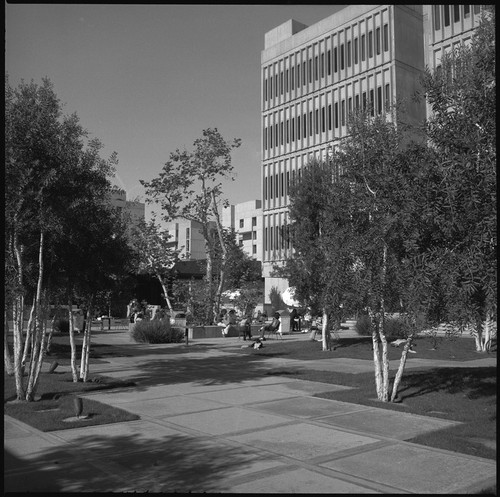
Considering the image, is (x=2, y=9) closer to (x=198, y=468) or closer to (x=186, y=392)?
(x=198, y=468)

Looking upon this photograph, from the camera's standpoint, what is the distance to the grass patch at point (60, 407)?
9.27 m

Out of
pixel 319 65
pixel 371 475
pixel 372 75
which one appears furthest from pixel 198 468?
pixel 319 65

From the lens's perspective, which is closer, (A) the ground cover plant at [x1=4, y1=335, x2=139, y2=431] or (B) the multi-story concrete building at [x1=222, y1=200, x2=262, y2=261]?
(A) the ground cover plant at [x1=4, y1=335, x2=139, y2=431]

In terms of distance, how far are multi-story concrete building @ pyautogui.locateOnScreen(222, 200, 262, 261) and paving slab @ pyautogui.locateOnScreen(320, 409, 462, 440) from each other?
285ft

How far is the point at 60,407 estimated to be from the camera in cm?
1072

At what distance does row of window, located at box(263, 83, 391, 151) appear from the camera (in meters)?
57.5

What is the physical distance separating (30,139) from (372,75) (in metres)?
51.6

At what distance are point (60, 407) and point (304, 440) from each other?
502 centimetres

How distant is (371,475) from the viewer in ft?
21.3

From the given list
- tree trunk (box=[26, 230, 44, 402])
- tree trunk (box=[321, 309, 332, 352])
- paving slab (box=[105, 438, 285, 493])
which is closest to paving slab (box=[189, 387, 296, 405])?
tree trunk (box=[26, 230, 44, 402])

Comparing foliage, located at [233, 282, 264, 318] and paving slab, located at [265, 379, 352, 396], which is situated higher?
foliage, located at [233, 282, 264, 318]

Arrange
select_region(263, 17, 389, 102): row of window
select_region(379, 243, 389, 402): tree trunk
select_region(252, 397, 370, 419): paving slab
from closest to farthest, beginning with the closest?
select_region(252, 397, 370, 419): paving slab < select_region(379, 243, 389, 402): tree trunk < select_region(263, 17, 389, 102): row of window

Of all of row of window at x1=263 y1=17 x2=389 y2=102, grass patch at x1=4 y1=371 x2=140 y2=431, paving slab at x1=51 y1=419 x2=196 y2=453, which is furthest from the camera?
row of window at x1=263 y1=17 x2=389 y2=102

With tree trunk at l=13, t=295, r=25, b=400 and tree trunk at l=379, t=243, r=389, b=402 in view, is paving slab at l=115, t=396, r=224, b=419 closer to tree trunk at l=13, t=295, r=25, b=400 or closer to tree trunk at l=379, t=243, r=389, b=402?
tree trunk at l=13, t=295, r=25, b=400
